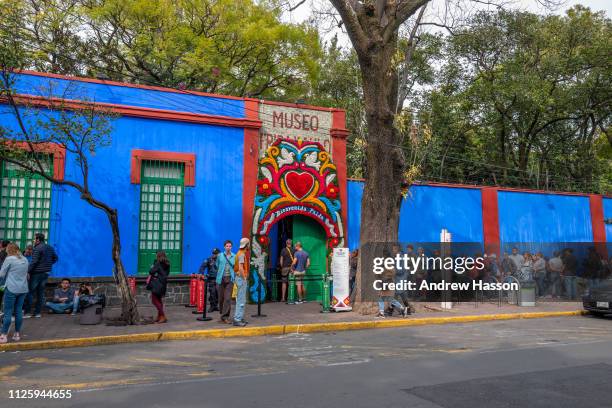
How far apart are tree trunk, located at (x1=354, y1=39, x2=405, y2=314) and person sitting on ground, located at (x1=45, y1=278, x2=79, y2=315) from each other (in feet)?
22.8

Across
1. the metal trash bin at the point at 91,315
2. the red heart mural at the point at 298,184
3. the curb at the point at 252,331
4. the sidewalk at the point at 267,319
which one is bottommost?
the curb at the point at 252,331

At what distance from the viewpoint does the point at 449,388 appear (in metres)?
5.51

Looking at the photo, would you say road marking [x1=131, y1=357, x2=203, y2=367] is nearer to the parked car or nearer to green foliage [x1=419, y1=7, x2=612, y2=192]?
the parked car

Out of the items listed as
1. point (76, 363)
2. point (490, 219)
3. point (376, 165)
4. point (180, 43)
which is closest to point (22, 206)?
point (76, 363)

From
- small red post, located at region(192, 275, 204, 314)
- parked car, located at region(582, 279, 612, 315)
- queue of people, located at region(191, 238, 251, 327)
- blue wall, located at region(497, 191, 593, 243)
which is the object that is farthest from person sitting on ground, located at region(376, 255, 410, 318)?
blue wall, located at region(497, 191, 593, 243)

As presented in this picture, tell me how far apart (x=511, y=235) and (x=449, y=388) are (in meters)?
15.4

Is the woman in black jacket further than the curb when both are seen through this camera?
Yes

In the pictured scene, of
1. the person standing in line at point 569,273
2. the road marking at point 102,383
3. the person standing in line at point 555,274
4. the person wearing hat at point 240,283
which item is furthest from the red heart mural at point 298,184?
the road marking at point 102,383

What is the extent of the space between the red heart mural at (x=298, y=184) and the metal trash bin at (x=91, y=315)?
665 centimetres

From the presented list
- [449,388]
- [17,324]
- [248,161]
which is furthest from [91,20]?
[449,388]

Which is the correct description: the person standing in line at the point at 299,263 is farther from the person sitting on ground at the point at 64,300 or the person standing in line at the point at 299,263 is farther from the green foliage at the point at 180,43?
the green foliage at the point at 180,43

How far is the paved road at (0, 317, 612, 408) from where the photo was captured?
5.10 metres

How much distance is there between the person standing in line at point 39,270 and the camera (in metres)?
10.9

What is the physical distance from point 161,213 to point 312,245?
471 centimetres
